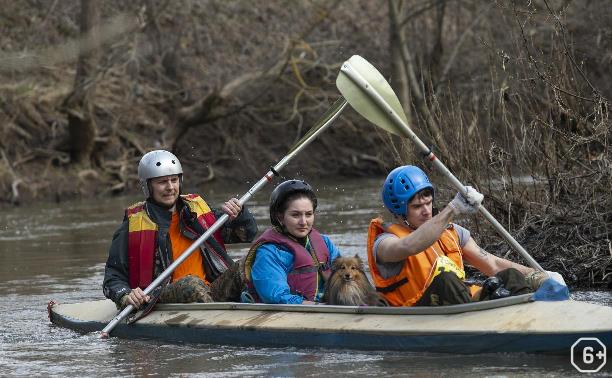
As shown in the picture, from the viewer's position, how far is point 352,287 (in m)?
6.34

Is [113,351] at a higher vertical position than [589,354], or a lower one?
higher

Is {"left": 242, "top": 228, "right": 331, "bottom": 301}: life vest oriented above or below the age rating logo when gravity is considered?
above

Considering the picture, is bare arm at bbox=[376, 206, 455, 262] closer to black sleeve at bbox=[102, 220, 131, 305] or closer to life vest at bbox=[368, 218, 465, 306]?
life vest at bbox=[368, 218, 465, 306]

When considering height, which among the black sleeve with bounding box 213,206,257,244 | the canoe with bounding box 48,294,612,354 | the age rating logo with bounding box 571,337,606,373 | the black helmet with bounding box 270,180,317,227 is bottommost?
the age rating logo with bounding box 571,337,606,373

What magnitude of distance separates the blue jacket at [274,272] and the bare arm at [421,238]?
2.77ft

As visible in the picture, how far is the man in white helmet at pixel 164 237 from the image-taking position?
7391 mm

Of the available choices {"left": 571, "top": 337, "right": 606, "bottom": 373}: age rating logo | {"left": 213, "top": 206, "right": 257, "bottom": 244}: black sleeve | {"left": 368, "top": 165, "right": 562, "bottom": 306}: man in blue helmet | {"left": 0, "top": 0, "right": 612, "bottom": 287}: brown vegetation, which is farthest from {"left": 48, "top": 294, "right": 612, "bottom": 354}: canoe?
{"left": 0, "top": 0, "right": 612, "bottom": 287}: brown vegetation

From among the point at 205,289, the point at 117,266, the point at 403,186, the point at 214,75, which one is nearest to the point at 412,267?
the point at 403,186

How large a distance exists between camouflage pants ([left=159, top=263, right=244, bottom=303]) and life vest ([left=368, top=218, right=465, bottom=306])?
1.09m

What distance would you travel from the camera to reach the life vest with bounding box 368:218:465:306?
6.14 m

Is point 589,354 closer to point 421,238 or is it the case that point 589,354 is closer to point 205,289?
point 421,238

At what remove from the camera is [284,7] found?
812 inches

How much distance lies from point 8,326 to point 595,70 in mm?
11555

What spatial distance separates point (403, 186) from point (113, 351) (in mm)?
2074
